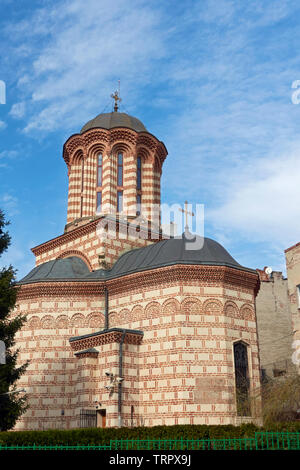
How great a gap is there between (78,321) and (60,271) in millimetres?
2560

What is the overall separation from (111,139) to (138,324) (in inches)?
406

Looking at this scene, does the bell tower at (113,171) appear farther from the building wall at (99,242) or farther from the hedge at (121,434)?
the hedge at (121,434)

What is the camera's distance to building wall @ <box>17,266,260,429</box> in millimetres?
17297

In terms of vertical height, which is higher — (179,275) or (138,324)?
(179,275)

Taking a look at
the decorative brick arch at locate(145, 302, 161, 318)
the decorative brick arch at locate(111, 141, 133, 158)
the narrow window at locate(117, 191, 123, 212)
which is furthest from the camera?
the decorative brick arch at locate(111, 141, 133, 158)

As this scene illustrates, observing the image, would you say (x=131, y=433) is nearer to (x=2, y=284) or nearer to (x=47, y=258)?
(x=2, y=284)

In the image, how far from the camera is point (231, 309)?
18828 mm

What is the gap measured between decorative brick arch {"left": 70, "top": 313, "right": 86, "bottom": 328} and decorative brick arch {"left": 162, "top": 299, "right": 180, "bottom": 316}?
3.69 metres

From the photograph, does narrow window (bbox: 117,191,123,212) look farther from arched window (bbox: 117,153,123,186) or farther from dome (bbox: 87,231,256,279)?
dome (bbox: 87,231,256,279)

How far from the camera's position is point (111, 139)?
2559 cm

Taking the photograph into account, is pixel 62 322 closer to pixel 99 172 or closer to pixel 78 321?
pixel 78 321

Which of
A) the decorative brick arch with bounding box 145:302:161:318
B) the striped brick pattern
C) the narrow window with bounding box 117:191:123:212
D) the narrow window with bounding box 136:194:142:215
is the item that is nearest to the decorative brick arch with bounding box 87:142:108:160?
the striped brick pattern

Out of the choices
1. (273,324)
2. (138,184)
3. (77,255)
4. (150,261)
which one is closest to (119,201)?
(138,184)
